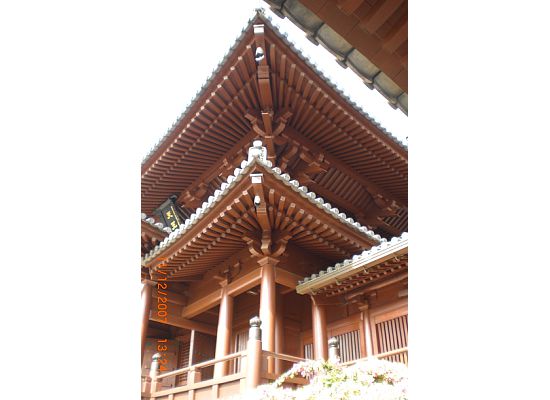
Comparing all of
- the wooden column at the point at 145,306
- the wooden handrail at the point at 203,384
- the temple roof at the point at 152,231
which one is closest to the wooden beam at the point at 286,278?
the wooden handrail at the point at 203,384

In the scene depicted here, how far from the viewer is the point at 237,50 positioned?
337 inches

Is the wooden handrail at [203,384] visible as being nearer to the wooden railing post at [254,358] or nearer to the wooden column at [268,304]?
the wooden railing post at [254,358]

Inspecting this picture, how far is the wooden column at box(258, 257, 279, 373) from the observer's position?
23.2 feet

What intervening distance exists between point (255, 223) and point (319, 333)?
2.05 meters

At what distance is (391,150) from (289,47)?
327 centimetres

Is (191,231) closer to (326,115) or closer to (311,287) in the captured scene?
(311,287)

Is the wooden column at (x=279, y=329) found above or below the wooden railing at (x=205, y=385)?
above

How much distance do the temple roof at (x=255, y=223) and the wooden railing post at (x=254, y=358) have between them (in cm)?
188

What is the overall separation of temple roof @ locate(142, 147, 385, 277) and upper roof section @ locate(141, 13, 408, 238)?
6.69ft

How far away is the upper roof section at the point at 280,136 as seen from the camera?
28.2ft

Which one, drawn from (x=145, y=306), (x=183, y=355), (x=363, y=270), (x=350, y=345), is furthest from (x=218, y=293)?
(x=183, y=355)

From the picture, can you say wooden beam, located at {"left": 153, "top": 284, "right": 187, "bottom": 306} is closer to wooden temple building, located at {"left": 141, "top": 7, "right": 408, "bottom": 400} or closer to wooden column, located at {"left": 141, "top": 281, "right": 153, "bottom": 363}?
wooden temple building, located at {"left": 141, "top": 7, "right": 408, "bottom": 400}

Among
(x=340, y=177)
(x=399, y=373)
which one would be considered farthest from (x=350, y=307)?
(x=340, y=177)
